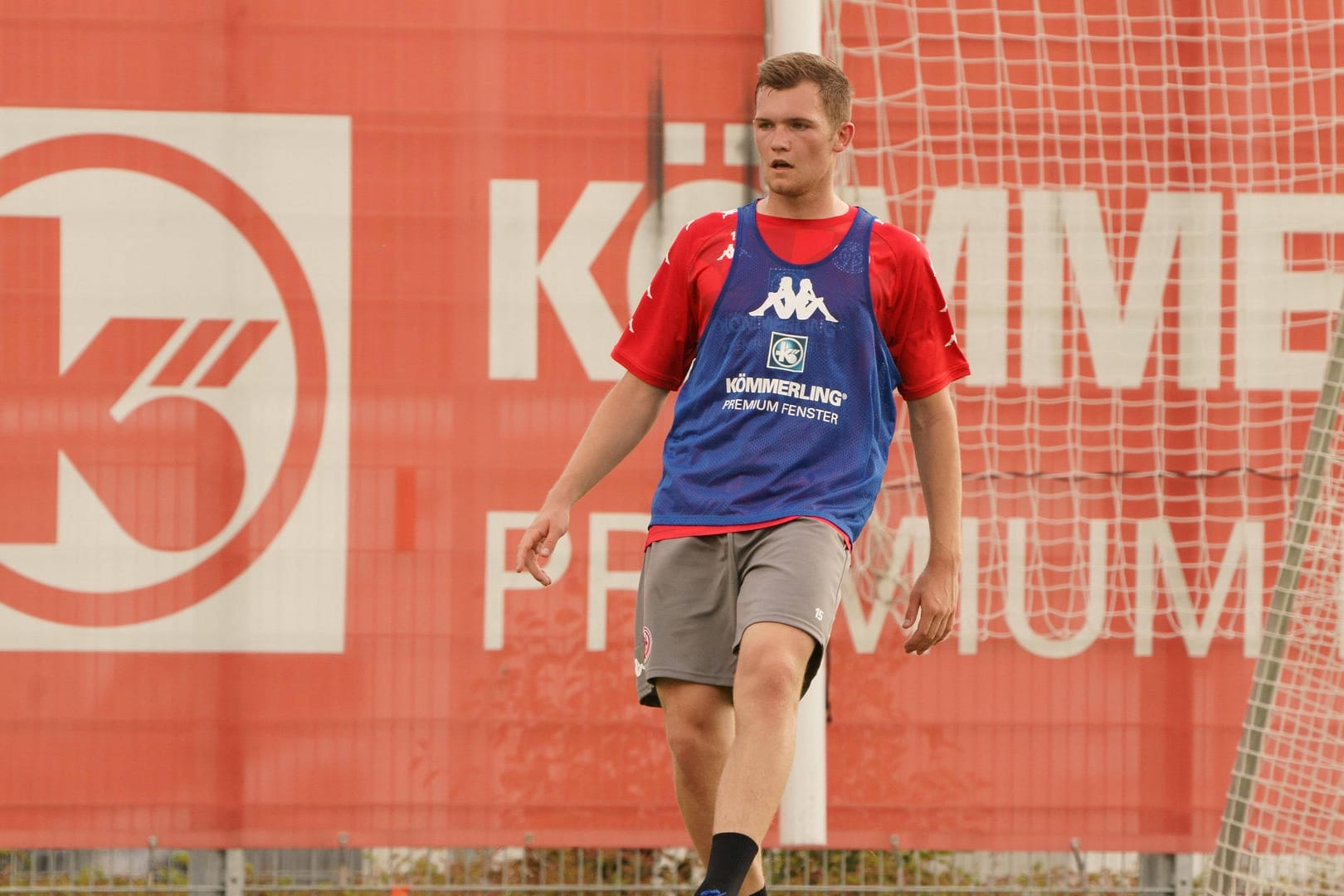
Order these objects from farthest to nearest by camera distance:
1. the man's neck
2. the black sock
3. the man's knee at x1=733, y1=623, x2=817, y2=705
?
the man's neck → the man's knee at x1=733, y1=623, x2=817, y2=705 → the black sock

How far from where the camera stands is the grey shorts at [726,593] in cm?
260

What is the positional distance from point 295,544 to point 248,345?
0.63 meters

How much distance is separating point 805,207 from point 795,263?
0.13 metres

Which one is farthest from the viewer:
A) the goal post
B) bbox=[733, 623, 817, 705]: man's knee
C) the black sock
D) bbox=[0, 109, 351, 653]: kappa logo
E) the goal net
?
the goal net

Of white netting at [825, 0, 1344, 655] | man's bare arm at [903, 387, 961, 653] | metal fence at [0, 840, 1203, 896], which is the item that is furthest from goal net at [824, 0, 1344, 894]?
man's bare arm at [903, 387, 961, 653]

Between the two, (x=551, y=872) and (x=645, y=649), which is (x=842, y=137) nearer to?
(x=645, y=649)

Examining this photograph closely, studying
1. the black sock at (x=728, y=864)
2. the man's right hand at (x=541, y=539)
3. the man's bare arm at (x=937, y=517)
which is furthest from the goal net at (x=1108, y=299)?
the black sock at (x=728, y=864)

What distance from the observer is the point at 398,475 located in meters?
4.46

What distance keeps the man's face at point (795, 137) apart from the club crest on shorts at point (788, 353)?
11.2 inches

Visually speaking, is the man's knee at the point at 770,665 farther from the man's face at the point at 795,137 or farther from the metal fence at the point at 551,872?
the metal fence at the point at 551,872

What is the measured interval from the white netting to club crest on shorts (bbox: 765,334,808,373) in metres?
1.90

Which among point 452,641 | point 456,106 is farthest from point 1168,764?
point 456,106

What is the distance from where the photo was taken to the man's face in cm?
268

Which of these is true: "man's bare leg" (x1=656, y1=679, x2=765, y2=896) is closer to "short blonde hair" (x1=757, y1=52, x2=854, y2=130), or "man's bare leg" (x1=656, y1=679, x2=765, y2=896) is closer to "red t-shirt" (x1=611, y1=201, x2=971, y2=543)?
"red t-shirt" (x1=611, y1=201, x2=971, y2=543)
